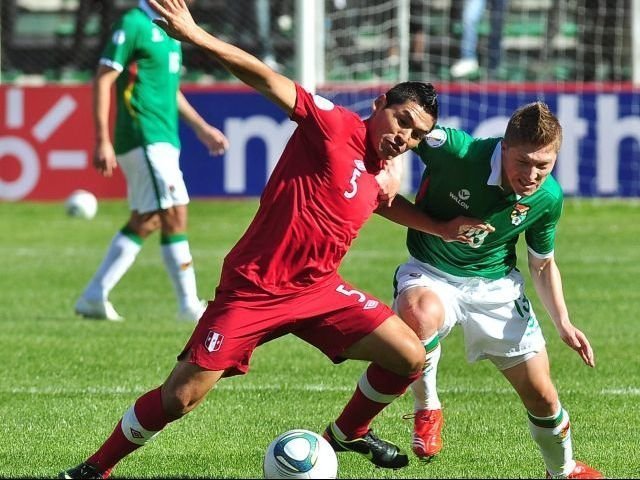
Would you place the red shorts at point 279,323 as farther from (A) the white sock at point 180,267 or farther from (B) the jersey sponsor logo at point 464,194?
(A) the white sock at point 180,267

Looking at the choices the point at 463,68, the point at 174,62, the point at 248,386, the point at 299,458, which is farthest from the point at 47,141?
the point at 299,458

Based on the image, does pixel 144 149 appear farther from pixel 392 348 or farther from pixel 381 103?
pixel 392 348

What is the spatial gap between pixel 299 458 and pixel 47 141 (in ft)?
38.2

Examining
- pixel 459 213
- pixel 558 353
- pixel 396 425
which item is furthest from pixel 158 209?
pixel 459 213

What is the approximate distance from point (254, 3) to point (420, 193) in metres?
13.0

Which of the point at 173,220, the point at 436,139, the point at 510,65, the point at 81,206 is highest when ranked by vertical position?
the point at 436,139

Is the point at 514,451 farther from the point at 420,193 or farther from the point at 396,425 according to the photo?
the point at 420,193

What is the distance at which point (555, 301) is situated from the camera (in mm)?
5555

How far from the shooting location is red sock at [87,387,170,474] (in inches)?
199

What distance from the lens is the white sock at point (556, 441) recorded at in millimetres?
5344

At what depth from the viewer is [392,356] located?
208 inches

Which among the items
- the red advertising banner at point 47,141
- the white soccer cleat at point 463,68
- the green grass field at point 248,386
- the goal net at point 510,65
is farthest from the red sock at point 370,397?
the white soccer cleat at point 463,68

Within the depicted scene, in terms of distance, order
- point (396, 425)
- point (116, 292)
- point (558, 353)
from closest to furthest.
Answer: point (396, 425) → point (558, 353) → point (116, 292)

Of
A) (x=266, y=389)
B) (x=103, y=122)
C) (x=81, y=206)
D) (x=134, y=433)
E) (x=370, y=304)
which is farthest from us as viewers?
(x=81, y=206)
